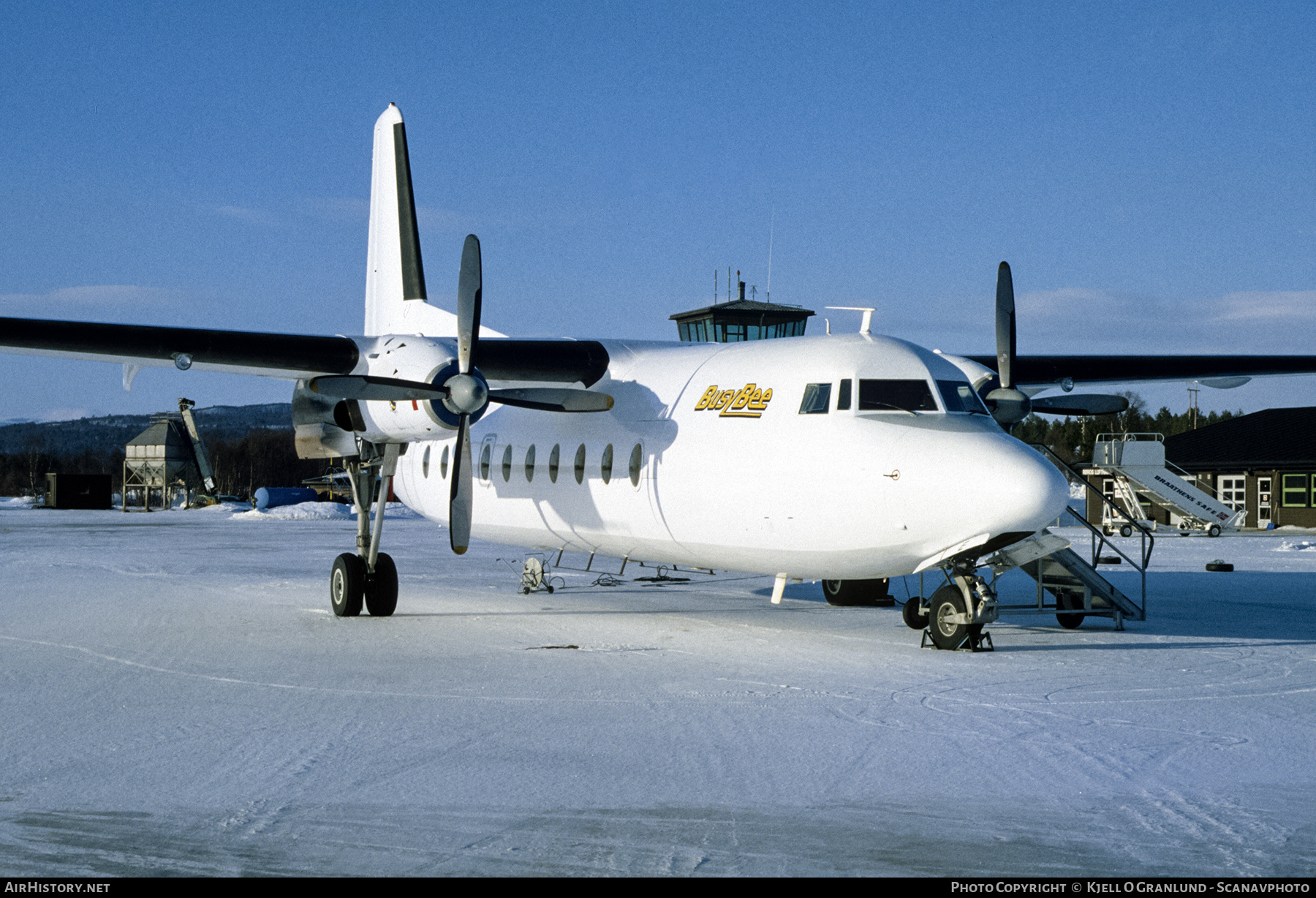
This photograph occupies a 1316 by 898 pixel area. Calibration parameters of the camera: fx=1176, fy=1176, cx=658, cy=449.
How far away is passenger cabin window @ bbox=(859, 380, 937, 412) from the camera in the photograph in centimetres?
1080

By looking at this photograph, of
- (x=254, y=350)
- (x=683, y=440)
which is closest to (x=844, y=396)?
(x=683, y=440)

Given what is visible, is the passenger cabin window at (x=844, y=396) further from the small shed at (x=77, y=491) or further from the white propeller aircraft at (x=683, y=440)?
the small shed at (x=77, y=491)

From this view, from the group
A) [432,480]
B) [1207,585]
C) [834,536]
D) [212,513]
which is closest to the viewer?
[834,536]

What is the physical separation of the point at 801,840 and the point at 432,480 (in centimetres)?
1219

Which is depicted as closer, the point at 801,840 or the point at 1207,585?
the point at 801,840

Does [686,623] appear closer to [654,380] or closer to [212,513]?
[654,380]

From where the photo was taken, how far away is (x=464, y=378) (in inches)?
484

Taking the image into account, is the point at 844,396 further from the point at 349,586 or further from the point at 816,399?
the point at 349,586

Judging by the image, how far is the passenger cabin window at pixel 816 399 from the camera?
431 inches

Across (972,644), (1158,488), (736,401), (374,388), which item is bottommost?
(972,644)

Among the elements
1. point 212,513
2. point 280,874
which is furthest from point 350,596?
point 212,513

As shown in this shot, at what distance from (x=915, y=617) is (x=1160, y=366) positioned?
7.84 metres

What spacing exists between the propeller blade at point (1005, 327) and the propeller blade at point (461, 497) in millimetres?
6028

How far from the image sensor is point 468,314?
41.2 feet
